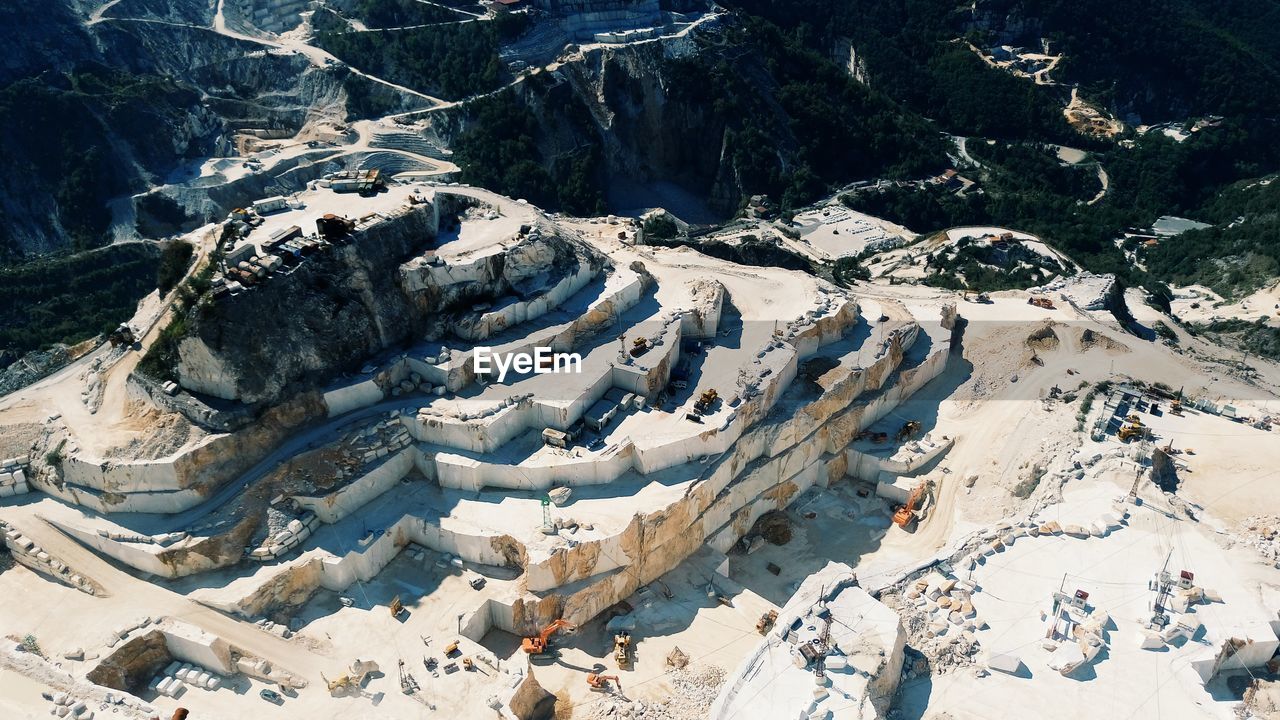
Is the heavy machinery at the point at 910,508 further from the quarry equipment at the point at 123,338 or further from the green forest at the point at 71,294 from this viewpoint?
the green forest at the point at 71,294

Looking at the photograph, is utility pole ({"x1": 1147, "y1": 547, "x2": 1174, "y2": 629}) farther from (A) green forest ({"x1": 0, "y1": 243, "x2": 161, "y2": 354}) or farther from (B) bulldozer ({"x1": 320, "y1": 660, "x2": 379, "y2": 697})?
(A) green forest ({"x1": 0, "y1": 243, "x2": 161, "y2": 354})

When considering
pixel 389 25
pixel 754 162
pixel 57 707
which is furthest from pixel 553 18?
pixel 57 707

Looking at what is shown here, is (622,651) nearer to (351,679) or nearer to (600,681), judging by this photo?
(600,681)

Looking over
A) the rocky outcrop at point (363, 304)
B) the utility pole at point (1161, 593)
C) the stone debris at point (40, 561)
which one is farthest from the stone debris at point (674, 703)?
the stone debris at point (40, 561)

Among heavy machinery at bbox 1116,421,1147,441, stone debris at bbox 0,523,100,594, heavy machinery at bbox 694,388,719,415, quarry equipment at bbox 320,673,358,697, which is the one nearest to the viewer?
quarry equipment at bbox 320,673,358,697

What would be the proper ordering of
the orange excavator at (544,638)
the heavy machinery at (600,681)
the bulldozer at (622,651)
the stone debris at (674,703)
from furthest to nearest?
1. the bulldozer at (622,651)
2. the orange excavator at (544,638)
3. the heavy machinery at (600,681)
4. the stone debris at (674,703)

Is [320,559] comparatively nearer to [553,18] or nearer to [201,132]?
[201,132]

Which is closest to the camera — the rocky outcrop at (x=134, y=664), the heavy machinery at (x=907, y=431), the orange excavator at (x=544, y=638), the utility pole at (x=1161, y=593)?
the utility pole at (x=1161, y=593)

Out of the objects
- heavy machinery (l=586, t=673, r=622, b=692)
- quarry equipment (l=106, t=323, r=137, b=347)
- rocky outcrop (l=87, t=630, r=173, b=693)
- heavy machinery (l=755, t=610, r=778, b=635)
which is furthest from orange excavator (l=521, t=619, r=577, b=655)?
quarry equipment (l=106, t=323, r=137, b=347)
